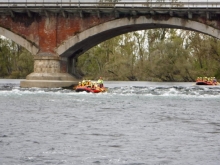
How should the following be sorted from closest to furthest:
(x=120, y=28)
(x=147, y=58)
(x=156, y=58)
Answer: (x=120, y=28), (x=156, y=58), (x=147, y=58)

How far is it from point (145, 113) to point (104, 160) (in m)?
12.7

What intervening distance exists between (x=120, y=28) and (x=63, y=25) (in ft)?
18.2

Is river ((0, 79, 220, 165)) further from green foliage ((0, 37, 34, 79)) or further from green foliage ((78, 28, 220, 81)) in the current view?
green foliage ((0, 37, 34, 79))

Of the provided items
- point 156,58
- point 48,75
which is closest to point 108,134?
point 48,75

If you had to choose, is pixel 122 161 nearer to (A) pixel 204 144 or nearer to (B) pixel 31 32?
(A) pixel 204 144

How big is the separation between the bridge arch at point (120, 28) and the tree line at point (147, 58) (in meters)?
24.0

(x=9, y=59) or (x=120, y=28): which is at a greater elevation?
(x=120, y=28)

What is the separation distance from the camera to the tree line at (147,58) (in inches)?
3095

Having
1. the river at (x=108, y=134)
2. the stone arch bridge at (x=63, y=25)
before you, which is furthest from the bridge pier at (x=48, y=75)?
the river at (x=108, y=134)

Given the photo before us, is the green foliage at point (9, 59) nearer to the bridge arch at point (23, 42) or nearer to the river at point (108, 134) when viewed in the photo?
the bridge arch at point (23, 42)

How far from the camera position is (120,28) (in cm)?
5291

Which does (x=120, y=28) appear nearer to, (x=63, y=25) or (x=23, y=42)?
(x=63, y=25)

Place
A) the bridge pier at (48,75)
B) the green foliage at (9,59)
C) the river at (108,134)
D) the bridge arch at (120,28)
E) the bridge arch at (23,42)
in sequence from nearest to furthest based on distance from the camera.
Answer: the river at (108,134), the bridge arch at (120,28), the bridge pier at (48,75), the bridge arch at (23,42), the green foliage at (9,59)

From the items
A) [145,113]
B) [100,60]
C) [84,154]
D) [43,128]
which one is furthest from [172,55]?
[84,154]
